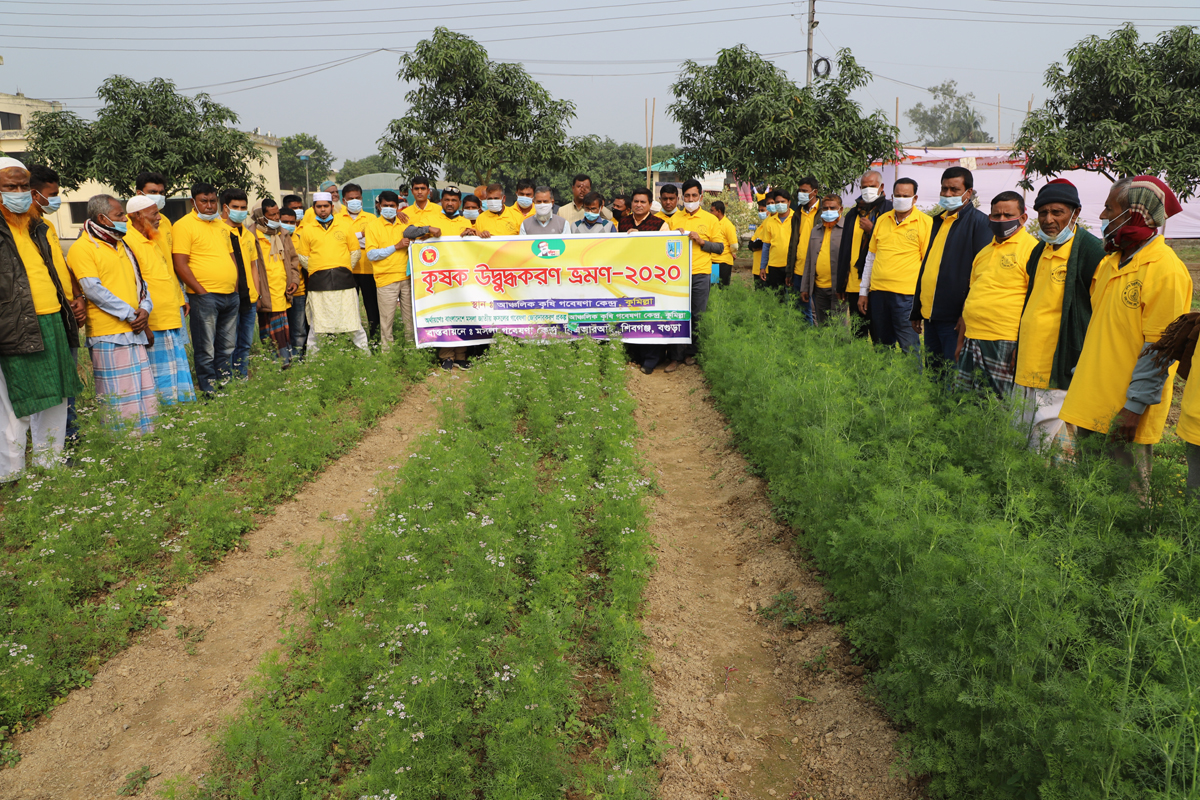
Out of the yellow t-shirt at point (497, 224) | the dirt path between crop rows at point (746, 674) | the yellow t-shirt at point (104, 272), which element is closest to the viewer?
the dirt path between crop rows at point (746, 674)

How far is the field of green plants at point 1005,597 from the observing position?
2.33m

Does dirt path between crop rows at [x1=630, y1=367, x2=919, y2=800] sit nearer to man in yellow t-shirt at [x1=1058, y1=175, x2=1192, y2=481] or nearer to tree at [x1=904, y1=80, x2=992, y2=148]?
man in yellow t-shirt at [x1=1058, y1=175, x2=1192, y2=481]

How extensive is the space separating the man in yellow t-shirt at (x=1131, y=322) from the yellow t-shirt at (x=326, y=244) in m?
7.78

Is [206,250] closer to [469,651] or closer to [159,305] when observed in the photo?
[159,305]

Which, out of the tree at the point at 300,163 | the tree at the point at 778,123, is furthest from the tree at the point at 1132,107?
the tree at the point at 300,163

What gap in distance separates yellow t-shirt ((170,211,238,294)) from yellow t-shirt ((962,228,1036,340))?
7035 mm

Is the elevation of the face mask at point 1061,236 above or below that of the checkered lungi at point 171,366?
above

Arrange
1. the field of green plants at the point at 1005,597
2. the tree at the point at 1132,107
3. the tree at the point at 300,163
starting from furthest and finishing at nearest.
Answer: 1. the tree at the point at 300,163
2. the tree at the point at 1132,107
3. the field of green plants at the point at 1005,597

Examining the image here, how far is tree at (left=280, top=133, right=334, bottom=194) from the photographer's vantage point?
221ft

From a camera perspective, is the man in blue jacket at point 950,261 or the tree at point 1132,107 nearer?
the man in blue jacket at point 950,261

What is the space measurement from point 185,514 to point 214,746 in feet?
7.74

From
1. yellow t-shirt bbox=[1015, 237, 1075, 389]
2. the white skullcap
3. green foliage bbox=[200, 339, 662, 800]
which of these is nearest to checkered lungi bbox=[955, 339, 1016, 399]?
yellow t-shirt bbox=[1015, 237, 1075, 389]

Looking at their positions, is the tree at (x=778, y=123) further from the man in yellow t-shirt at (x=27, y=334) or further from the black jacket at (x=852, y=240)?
the man in yellow t-shirt at (x=27, y=334)

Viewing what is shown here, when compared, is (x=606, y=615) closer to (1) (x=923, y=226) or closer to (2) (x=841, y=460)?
(2) (x=841, y=460)
